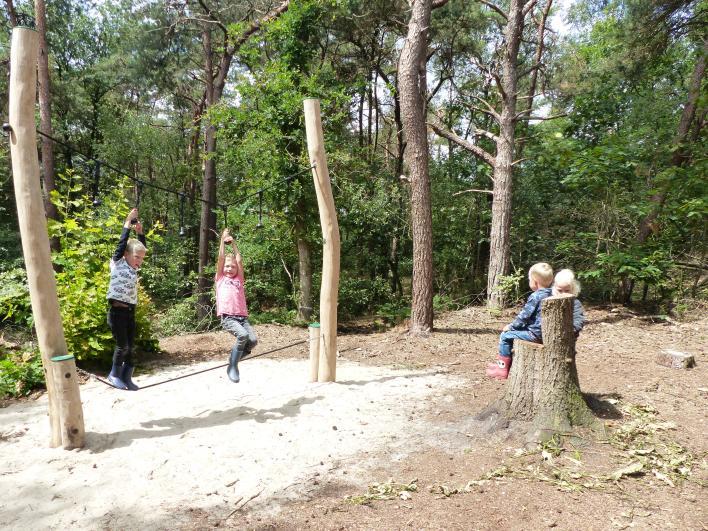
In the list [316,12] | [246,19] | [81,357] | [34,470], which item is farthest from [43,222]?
[246,19]

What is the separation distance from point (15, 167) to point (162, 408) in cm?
253

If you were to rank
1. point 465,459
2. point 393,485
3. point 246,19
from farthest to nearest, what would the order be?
point 246,19, point 465,459, point 393,485

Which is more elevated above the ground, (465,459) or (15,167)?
(15,167)

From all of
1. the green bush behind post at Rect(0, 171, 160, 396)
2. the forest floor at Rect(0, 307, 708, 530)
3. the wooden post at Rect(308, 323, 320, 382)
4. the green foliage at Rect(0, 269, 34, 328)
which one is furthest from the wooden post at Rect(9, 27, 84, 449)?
the green foliage at Rect(0, 269, 34, 328)

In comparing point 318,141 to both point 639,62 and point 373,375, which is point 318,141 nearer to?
point 373,375

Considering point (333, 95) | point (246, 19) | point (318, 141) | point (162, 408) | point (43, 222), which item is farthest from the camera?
point (246, 19)

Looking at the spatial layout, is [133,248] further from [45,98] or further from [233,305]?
[45,98]

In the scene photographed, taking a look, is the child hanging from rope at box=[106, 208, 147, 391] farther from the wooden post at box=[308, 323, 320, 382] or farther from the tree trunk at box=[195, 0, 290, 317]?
the tree trunk at box=[195, 0, 290, 317]

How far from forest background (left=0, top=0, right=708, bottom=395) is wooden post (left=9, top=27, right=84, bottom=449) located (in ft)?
5.06

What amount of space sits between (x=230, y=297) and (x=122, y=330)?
1.05 meters

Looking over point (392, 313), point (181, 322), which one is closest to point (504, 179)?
point (392, 313)

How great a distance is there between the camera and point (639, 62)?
938 centimetres

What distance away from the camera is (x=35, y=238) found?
350cm

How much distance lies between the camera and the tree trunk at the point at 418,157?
283 inches
